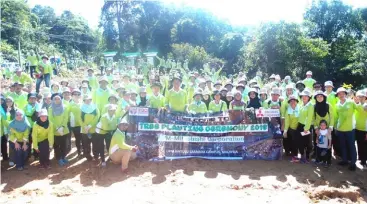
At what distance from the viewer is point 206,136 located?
8031 millimetres

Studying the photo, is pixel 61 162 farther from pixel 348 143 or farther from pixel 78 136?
pixel 348 143

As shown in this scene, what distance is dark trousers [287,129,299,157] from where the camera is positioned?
306 inches

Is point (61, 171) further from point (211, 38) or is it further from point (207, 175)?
point (211, 38)

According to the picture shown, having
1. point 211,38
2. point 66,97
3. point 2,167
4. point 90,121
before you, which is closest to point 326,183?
point 90,121

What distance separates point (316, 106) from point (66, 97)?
5.78 m

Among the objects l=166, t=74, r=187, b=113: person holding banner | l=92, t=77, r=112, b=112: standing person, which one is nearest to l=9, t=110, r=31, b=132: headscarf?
l=92, t=77, r=112, b=112: standing person

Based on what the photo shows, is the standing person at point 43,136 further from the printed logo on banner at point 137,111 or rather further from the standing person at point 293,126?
the standing person at point 293,126

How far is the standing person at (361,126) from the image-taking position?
23.9 feet

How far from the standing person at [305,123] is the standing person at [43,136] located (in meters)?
5.63

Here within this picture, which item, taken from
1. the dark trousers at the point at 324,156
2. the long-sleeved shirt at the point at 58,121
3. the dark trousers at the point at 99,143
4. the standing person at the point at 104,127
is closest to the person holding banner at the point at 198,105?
the standing person at the point at 104,127

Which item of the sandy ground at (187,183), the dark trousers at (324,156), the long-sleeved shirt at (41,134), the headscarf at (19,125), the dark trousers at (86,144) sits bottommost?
the sandy ground at (187,183)

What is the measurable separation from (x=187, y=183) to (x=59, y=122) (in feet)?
10.8

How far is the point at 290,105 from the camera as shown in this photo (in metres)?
7.67

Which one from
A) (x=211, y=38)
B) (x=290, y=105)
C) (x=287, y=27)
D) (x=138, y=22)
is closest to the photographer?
(x=290, y=105)
